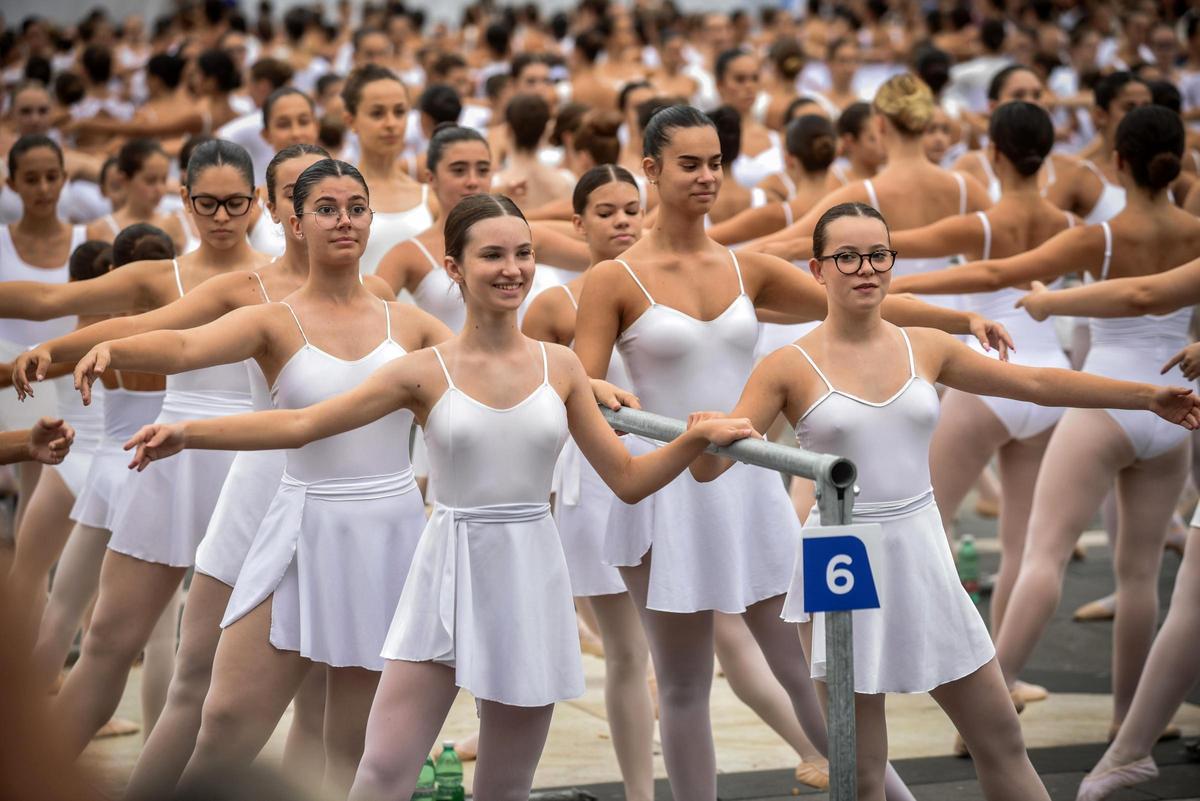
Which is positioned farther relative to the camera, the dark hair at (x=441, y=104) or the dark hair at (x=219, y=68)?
the dark hair at (x=219, y=68)

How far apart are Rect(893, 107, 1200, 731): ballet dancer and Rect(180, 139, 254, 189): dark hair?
8.14 ft

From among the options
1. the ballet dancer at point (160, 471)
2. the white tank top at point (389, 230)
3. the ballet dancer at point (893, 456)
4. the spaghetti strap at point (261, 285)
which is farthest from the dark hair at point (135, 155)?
the ballet dancer at point (893, 456)

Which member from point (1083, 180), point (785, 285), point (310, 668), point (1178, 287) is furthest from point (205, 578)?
point (1083, 180)

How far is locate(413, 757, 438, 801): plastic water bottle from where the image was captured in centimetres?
589

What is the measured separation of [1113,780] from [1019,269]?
1.94 m

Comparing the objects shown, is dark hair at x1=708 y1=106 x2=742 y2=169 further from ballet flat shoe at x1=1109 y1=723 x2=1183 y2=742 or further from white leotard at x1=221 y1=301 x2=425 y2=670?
white leotard at x1=221 y1=301 x2=425 y2=670

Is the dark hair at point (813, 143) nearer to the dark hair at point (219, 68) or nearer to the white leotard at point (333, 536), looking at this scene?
the white leotard at point (333, 536)

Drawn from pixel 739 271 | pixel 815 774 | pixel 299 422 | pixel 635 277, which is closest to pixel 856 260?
pixel 739 271

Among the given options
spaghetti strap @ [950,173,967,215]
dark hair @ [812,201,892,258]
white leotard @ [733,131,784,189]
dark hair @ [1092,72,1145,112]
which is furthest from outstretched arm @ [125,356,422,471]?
white leotard @ [733,131,784,189]

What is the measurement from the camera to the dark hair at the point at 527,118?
891cm

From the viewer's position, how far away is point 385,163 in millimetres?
7676

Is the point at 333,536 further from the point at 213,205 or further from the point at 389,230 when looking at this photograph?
the point at 389,230

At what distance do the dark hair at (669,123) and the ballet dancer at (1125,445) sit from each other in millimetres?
1252

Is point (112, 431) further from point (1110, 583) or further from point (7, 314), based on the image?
point (1110, 583)
